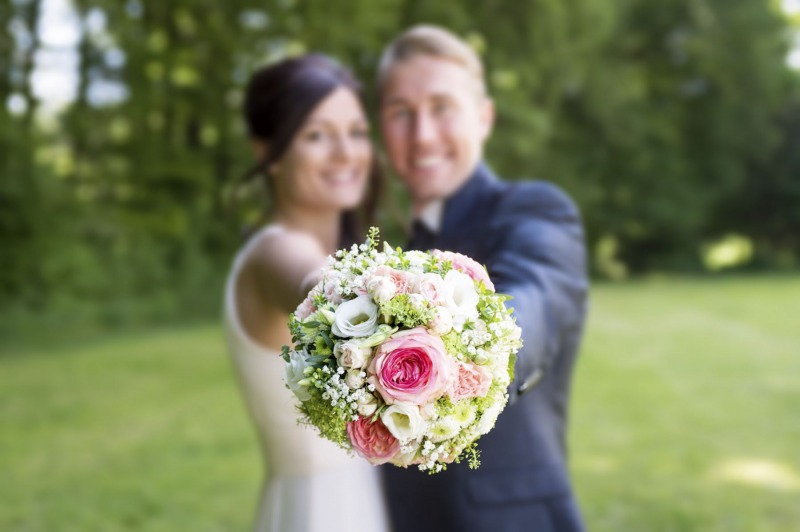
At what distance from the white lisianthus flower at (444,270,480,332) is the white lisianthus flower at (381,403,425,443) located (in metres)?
0.17

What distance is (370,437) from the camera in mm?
1631

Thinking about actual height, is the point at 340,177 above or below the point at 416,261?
above

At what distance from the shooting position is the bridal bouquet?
61.8 inches

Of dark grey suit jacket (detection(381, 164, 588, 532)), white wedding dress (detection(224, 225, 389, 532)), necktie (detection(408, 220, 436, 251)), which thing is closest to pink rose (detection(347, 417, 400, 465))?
dark grey suit jacket (detection(381, 164, 588, 532))

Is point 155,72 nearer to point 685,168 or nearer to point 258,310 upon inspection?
point 258,310

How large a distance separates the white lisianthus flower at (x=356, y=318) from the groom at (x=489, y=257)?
1.96 feet

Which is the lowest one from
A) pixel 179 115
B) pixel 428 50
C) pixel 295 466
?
pixel 295 466

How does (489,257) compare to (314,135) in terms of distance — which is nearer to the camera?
(489,257)

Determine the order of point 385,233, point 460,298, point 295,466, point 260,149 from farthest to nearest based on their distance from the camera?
point 385,233 < point 260,149 < point 295,466 < point 460,298

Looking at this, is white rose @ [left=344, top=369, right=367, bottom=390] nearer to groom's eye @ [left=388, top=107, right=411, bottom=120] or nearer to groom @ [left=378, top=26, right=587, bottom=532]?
groom @ [left=378, top=26, right=587, bottom=532]

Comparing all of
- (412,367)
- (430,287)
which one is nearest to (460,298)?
(430,287)

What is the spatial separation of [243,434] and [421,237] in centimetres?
744

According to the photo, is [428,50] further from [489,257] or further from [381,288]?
[381,288]

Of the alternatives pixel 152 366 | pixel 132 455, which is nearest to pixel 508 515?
pixel 132 455
